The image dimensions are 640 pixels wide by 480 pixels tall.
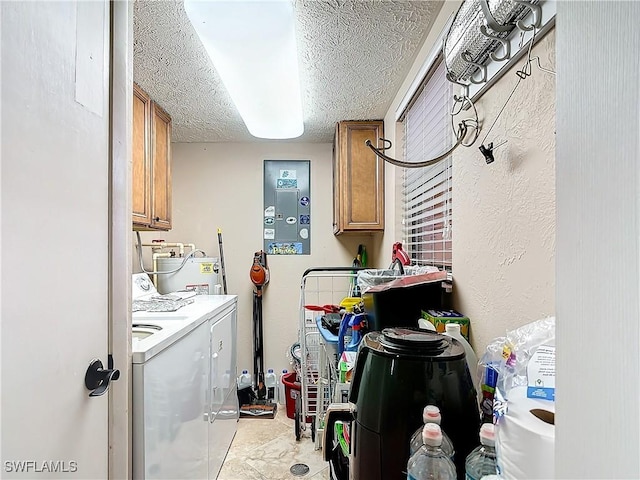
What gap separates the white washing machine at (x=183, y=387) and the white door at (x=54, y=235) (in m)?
0.21

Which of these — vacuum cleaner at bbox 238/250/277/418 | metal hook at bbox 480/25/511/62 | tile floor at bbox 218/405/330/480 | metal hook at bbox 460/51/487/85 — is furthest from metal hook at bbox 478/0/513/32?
vacuum cleaner at bbox 238/250/277/418

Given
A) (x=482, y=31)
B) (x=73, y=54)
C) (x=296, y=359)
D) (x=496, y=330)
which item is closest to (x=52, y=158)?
(x=73, y=54)

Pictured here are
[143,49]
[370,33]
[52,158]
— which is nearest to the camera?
[52,158]

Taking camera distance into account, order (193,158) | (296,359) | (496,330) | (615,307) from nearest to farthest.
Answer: (615,307) < (496,330) < (296,359) < (193,158)

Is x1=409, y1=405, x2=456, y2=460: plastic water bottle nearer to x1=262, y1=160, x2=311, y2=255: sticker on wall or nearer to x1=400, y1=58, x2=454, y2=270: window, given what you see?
x1=400, y1=58, x2=454, y2=270: window

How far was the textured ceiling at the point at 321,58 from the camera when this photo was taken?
1.50 metres

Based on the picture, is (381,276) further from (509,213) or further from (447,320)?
(509,213)

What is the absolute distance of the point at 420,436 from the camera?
0.74 m

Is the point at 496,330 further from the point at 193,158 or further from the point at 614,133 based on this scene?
the point at 193,158

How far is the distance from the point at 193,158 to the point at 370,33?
2.20 metres

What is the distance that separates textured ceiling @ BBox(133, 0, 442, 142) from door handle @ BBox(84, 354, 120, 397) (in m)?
1.33

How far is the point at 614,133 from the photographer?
0.34m

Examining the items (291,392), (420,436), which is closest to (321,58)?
(420,436)

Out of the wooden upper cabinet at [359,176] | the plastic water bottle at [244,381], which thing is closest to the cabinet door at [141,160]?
the wooden upper cabinet at [359,176]
